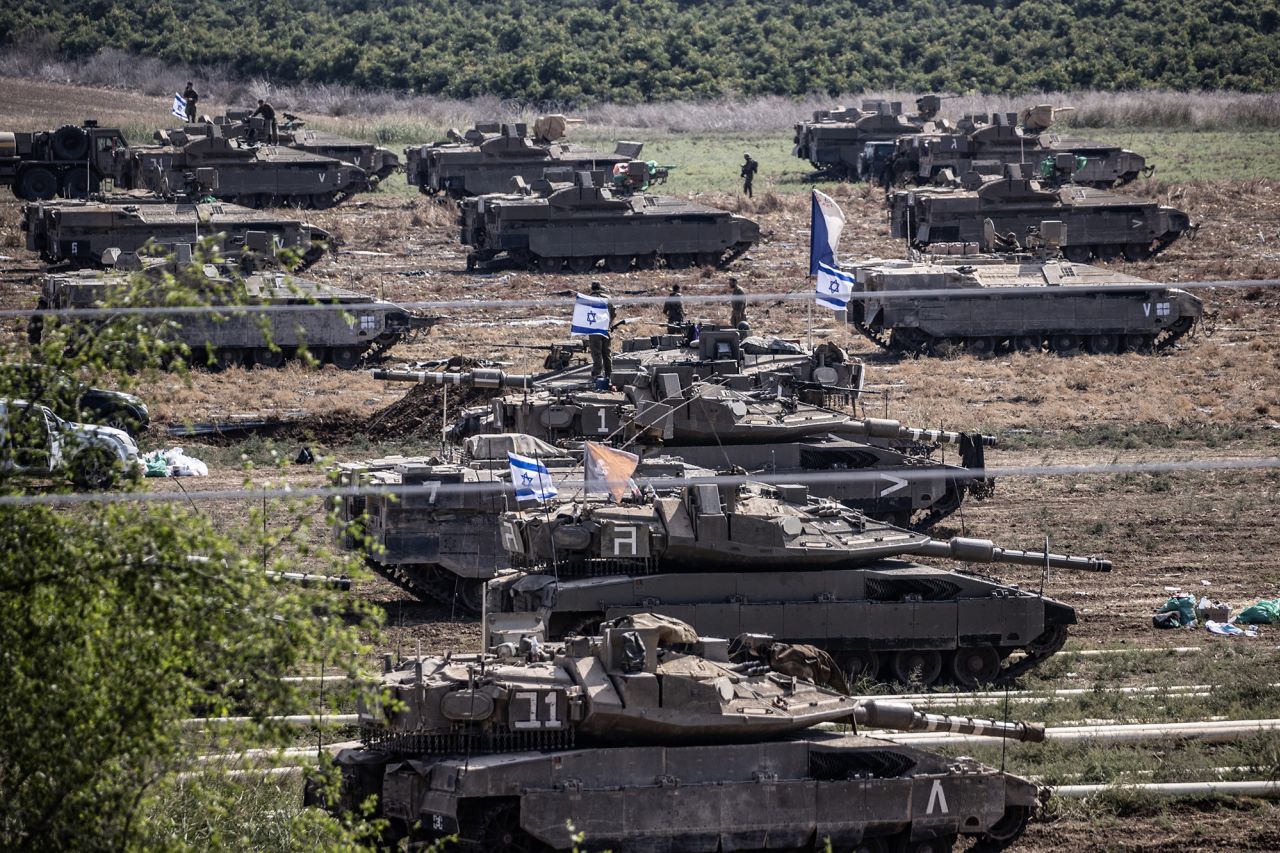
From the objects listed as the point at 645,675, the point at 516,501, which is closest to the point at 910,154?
the point at 516,501

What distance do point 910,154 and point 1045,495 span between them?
33926mm

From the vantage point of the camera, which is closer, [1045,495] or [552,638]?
[552,638]

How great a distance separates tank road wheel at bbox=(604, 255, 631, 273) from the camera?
1945 inches

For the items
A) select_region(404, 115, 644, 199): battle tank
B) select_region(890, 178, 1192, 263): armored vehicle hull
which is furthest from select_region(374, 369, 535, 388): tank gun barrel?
select_region(404, 115, 644, 199): battle tank

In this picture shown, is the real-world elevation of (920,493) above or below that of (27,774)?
below

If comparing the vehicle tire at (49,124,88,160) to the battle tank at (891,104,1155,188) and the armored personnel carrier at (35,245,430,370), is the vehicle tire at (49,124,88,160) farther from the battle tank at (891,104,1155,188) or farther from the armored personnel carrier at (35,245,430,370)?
the battle tank at (891,104,1155,188)

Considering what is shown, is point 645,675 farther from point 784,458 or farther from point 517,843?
point 784,458

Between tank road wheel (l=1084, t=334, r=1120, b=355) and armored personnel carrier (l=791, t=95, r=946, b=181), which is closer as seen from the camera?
tank road wheel (l=1084, t=334, r=1120, b=355)

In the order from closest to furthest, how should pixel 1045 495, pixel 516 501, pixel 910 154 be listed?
pixel 516 501 → pixel 1045 495 → pixel 910 154

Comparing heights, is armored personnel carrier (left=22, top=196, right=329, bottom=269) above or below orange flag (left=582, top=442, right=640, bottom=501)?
below

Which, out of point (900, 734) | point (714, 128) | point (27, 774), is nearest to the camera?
point (27, 774)

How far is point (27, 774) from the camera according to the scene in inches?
450

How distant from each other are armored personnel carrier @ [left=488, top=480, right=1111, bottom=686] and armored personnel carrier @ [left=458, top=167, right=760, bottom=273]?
2832 centimetres

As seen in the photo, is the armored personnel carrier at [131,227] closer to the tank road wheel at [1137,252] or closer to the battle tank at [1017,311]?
the battle tank at [1017,311]
